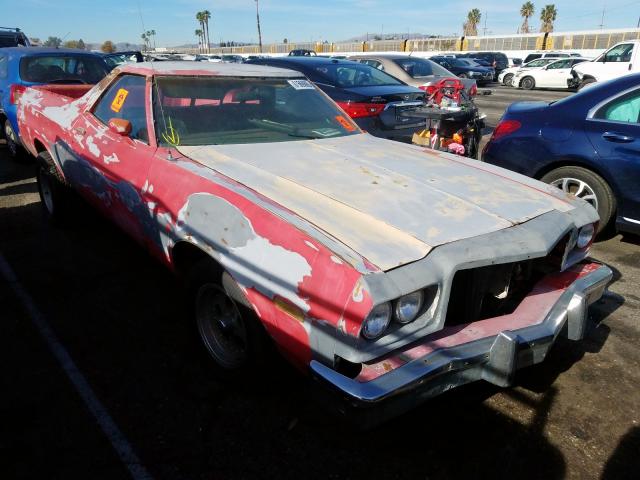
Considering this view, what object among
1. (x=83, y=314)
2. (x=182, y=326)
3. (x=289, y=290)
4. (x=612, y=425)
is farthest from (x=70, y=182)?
(x=612, y=425)

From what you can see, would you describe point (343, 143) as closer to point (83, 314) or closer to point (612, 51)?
point (83, 314)

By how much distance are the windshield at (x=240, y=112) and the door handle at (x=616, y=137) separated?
2.25m

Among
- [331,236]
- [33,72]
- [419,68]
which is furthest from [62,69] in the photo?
[331,236]

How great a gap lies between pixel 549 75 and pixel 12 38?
21.4m

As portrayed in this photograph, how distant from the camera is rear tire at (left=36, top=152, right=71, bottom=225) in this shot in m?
4.49

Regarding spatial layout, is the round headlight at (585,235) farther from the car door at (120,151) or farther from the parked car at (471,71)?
the parked car at (471,71)

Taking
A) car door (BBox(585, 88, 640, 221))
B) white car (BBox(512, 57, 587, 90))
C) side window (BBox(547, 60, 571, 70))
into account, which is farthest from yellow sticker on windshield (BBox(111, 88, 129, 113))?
side window (BBox(547, 60, 571, 70))

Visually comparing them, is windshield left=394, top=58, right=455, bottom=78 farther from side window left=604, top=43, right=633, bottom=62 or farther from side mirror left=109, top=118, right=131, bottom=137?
side window left=604, top=43, right=633, bottom=62

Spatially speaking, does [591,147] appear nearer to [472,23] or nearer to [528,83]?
[528,83]

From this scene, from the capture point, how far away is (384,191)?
254 cm

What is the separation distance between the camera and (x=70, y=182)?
13.8 feet

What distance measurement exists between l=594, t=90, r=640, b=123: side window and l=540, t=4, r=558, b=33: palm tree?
7729 centimetres

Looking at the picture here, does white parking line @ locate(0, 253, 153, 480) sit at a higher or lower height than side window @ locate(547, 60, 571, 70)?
lower

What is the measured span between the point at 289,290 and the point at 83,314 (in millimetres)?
2053
